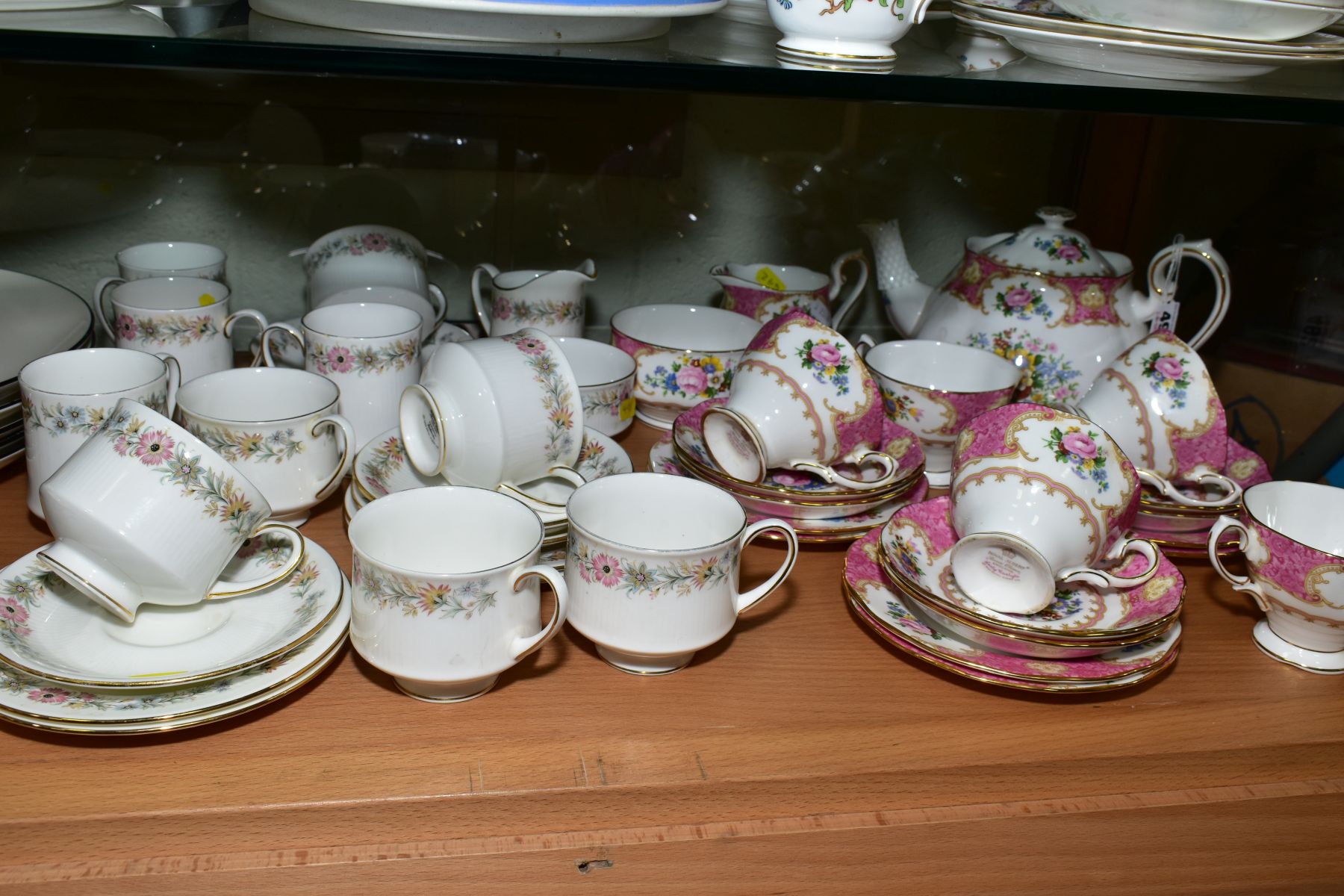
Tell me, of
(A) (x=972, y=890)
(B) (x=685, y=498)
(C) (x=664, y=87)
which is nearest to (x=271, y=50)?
(C) (x=664, y=87)

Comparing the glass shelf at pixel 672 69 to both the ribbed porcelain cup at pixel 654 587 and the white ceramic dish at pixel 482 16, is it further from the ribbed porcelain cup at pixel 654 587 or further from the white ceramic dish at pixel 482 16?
the ribbed porcelain cup at pixel 654 587

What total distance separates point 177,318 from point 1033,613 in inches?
26.0

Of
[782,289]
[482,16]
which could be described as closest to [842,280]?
[782,289]

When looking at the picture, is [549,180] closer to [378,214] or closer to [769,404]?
[378,214]

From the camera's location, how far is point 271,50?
24.5 inches

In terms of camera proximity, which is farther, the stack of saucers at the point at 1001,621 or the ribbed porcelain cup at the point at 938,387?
the ribbed porcelain cup at the point at 938,387

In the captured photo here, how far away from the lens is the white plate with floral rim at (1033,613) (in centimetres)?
70

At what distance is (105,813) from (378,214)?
690mm

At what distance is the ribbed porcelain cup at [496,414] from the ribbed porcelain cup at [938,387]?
267 millimetres

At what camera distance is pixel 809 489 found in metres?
0.87

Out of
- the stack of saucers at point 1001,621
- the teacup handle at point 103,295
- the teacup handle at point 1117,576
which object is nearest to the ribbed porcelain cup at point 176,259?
the teacup handle at point 103,295

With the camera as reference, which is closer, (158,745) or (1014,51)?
(158,745)

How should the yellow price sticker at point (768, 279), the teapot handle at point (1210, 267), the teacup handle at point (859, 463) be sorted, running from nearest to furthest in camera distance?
the teacup handle at point (859, 463) < the teapot handle at point (1210, 267) < the yellow price sticker at point (768, 279)

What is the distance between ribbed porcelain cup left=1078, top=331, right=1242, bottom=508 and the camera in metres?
0.85
